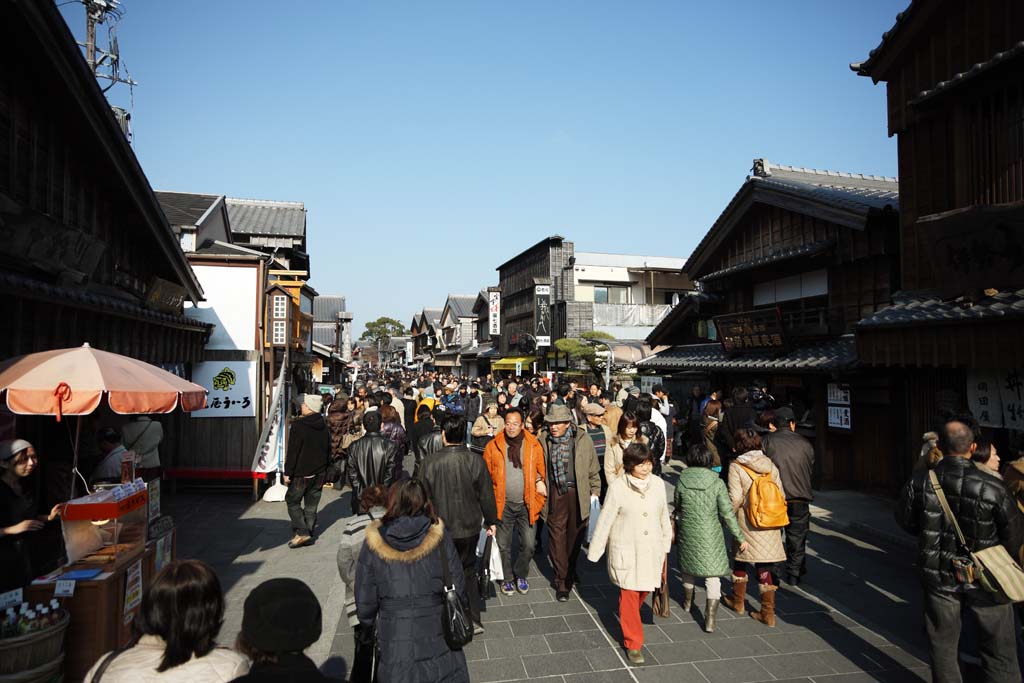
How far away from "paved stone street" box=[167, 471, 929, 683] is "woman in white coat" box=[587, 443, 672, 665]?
440 mm

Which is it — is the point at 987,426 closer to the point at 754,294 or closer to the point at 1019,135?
the point at 1019,135

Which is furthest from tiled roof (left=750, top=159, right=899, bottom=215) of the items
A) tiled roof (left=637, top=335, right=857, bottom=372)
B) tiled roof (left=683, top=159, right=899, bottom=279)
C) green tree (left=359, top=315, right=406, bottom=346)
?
green tree (left=359, top=315, right=406, bottom=346)

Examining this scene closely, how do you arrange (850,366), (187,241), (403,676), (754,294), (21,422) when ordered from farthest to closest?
1. (754,294)
2. (187,241)
3. (850,366)
4. (21,422)
5. (403,676)

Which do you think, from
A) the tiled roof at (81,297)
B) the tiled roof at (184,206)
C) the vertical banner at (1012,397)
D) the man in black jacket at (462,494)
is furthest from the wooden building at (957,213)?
the tiled roof at (184,206)

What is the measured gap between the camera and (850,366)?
33.2ft

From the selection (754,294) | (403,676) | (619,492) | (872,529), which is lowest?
(872,529)

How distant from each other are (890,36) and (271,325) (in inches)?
481

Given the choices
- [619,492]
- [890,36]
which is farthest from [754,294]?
[619,492]

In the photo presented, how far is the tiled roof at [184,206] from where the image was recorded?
15.0 metres

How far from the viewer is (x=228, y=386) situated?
11.0 meters

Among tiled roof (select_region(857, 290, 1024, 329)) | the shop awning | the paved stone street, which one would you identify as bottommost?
the paved stone street

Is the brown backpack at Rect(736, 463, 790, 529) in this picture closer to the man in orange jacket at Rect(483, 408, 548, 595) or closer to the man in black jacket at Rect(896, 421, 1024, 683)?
the man in black jacket at Rect(896, 421, 1024, 683)

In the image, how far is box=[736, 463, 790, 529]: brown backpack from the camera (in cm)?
543

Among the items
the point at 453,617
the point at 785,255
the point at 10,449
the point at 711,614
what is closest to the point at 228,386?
the point at 10,449
